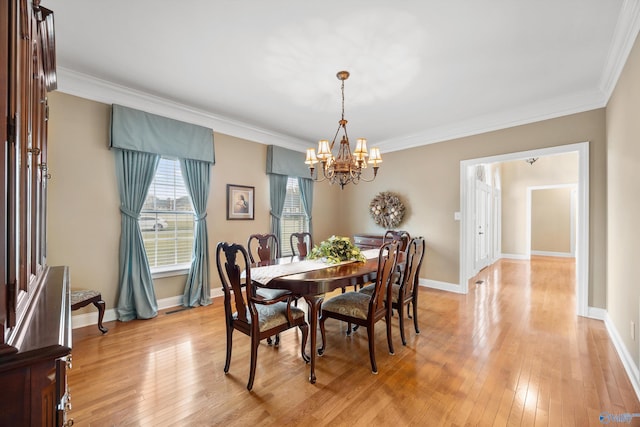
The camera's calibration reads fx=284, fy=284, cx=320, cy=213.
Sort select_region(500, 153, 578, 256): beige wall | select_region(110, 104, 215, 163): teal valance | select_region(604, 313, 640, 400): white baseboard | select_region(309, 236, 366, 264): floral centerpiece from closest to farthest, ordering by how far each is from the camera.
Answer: select_region(604, 313, 640, 400): white baseboard, select_region(309, 236, 366, 264): floral centerpiece, select_region(110, 104, 215, 163): teal valance, select_region(500, 153, 578, 256): beige wall

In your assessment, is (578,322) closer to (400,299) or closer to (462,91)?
(400,299)

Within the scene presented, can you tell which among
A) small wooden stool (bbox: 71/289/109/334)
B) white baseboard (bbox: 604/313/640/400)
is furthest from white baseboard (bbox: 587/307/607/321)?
small wooden stool (bbox: 71/289/109/334)

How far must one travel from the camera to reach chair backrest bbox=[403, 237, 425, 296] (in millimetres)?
2791

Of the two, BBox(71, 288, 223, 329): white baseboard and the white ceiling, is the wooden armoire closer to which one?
the white ceiling

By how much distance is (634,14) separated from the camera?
211 centimetres

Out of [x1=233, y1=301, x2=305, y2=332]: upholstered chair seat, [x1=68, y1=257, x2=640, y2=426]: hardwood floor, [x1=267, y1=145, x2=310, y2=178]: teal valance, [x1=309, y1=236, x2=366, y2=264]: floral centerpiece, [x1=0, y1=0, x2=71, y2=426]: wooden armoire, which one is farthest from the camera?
[x1=267, y1=145, x2=310, y2=178]: teal valance

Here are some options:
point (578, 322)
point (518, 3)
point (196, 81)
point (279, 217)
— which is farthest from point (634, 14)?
point (279, 217)

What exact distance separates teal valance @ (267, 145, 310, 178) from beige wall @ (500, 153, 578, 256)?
6443 mm

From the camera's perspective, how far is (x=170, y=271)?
3.82 m

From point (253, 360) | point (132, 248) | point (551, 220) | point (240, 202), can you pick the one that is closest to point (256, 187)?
point (240, 202)

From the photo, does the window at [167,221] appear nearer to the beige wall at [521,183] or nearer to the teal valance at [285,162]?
the teal valance at [285,162]

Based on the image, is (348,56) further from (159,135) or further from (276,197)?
(276,197)

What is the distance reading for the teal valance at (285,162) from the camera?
498 centimetres

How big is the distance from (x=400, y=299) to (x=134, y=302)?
10.2 ft
